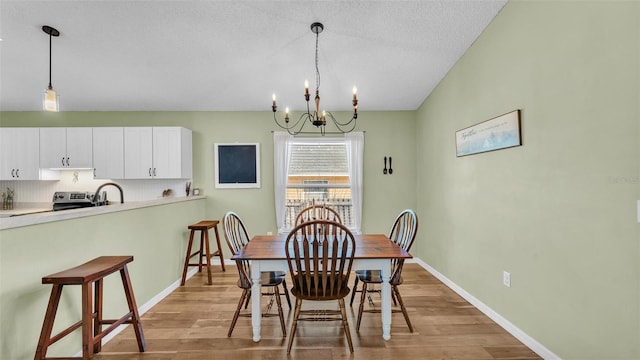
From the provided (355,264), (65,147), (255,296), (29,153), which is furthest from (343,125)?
(29,153)

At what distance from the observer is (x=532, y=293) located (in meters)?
1.91

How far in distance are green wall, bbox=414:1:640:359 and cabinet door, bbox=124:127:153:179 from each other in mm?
3941

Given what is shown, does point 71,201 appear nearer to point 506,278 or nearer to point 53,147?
point 53,147

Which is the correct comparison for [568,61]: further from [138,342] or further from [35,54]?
[35,54]

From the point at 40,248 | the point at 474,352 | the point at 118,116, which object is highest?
the point at 118,116

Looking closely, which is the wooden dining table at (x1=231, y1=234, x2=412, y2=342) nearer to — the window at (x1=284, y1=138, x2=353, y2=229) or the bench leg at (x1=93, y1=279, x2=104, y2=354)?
the bench leg at (x1=93, y1=279, x2=104, y2=354)

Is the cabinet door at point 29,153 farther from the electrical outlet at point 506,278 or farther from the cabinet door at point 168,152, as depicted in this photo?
the electrical outlet at point 506,278

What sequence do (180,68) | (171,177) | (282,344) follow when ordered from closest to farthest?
(282,344), (180,68), (171,177)

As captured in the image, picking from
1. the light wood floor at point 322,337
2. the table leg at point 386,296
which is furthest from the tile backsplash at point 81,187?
the table leg at point 386,296

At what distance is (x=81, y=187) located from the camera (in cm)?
392

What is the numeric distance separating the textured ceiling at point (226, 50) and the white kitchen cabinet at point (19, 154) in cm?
45

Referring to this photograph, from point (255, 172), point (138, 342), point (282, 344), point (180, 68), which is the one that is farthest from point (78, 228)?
point (255, 172)

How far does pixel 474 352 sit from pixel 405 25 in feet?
8.64

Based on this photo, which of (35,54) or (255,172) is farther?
(255,172)
